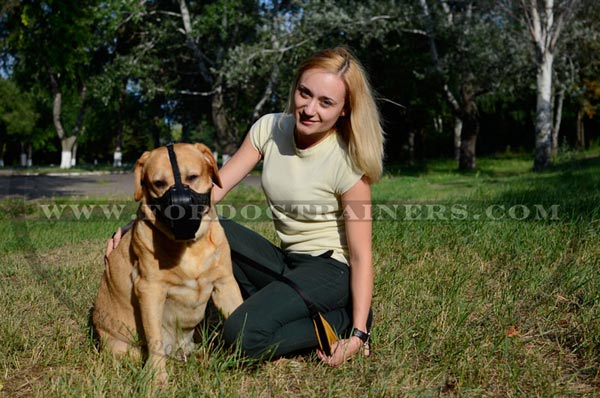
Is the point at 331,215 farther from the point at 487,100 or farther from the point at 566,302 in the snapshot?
the point at 487,100

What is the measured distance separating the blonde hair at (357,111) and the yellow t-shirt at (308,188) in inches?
2.9

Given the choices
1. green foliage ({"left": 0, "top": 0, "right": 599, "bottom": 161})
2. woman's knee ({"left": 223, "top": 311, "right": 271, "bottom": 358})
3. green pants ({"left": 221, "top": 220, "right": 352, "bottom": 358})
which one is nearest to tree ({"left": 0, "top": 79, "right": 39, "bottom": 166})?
green foliage ({"left": 0, "top": 0, "right": 599, "bottom": 161})

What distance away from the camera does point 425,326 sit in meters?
3.02

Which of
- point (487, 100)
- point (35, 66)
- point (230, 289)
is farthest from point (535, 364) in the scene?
point (487, 100)

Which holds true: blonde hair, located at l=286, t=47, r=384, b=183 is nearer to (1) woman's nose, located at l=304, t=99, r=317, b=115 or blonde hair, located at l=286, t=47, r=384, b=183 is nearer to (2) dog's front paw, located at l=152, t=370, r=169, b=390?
(1) woman's nose, located at l=304, t=99, r=317, b=115

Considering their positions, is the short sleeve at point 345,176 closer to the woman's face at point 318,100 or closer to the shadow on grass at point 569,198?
the woman's face at point 318,100

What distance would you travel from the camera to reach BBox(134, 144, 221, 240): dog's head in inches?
97.0

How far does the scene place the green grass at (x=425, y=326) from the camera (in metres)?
2.46

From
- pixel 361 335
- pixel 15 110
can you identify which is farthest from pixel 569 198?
pixel 15 110

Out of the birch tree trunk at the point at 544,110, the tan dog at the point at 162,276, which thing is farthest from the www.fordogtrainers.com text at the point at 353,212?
the birch tree trunk at the point at 544,110

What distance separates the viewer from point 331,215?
10.4 ft

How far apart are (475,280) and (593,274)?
747 mm

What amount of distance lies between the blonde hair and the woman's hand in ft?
2.98

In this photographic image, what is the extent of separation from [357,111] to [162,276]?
140 cm
